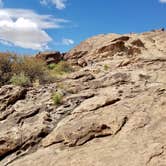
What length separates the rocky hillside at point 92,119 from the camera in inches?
416

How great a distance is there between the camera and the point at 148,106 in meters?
12.2

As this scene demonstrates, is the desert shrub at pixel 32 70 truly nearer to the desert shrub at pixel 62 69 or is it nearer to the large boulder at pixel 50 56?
the desert shrub at pixel 62 69

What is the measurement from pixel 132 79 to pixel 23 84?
4861 millimetres

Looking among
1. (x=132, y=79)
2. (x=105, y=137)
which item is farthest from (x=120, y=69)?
(x=105, y=137)

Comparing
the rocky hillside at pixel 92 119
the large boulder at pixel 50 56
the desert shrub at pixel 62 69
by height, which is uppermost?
the large boulder at pixel 50 56

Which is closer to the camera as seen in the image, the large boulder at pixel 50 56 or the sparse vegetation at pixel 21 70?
the sparse vegetation at pixel 21 70

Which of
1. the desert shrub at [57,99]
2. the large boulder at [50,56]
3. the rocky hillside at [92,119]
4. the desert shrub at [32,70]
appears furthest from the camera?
the large boulder at [50,56]

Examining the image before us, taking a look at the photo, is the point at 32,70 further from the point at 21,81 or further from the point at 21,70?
the point at 21,81

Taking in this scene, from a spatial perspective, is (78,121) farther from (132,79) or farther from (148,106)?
(132,79)

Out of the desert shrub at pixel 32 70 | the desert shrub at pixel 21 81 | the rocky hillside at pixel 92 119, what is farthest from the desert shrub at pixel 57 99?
the desert shrub at pixel 32 70

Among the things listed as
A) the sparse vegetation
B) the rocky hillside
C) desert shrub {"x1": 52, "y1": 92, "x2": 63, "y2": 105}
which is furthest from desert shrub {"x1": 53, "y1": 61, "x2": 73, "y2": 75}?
desert shrub {"x1": 52, "y1": 92, "x2": 63, "y2": 105}

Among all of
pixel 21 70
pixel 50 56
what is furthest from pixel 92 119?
pixel 50 56

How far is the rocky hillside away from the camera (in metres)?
10.6

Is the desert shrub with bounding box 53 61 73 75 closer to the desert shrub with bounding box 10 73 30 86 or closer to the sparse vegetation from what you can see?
the sparse vegetation
